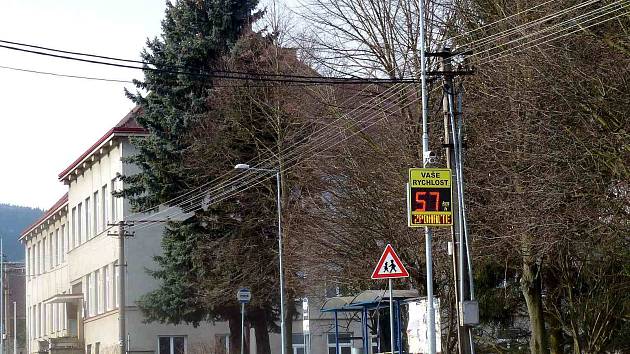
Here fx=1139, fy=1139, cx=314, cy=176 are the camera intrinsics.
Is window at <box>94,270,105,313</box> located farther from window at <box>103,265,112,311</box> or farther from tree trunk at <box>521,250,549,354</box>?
tree trunk at <box>521,250,549,354</box>

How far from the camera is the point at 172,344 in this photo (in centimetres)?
5784

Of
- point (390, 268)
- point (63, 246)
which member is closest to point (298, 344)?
point (63, 246)

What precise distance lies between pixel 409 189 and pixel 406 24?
11.6 metres

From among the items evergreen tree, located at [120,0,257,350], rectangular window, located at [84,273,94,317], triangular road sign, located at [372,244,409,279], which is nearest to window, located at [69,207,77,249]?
rectangular window, located at [84,273,94,317]

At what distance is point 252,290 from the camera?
45000mm

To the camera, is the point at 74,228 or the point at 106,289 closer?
the point at 106,289

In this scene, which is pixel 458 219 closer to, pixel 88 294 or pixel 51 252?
pixel 88 294

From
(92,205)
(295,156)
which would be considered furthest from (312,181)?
(92,205)

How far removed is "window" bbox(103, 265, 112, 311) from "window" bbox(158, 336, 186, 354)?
18.3 ft

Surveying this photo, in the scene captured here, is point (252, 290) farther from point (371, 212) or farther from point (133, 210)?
point (371, 212)

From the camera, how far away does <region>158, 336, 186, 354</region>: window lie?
57625mm

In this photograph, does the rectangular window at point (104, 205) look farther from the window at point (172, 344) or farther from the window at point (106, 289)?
the window at point (172, 344)

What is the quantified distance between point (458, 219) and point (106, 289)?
41.9 m

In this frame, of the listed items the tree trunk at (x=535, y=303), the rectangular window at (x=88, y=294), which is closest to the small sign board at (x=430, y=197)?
the tree trunk at (x=535, y=303)
